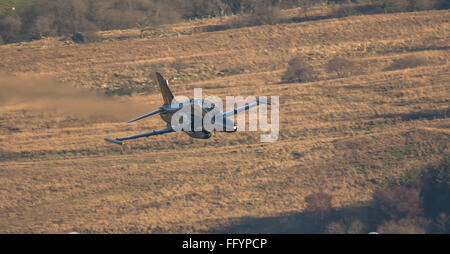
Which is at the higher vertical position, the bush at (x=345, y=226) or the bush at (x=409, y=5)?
the bush at (x=409, y=5)

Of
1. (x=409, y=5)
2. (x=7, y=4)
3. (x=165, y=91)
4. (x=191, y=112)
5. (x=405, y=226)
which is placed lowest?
(x=405, y=226)

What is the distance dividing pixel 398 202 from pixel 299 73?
75.8ft

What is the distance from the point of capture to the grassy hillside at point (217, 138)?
6988 cm

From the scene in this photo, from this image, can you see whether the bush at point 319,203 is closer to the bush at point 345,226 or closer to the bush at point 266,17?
the bush at point 345,226

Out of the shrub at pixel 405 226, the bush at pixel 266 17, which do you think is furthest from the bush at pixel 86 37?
the shrub at pixel 405 226

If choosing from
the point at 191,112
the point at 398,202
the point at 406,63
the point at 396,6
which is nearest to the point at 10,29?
the point at 406,63

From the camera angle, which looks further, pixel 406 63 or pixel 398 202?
pixel 406 63

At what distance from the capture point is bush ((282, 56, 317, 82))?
8988cm

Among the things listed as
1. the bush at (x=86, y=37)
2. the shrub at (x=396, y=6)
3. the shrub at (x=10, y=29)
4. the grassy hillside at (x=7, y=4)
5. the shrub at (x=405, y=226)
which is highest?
the grassy hillside at (x=7, y=4)

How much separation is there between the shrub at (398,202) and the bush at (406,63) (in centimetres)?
2140

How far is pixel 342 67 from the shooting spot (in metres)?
92.5

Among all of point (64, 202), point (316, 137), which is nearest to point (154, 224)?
point (64, 202)

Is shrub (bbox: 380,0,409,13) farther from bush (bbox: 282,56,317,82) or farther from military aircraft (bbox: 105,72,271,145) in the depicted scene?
military aircraft (bbox: 105,72,271,145)

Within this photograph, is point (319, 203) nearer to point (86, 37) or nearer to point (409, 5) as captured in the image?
point (86, 37)
